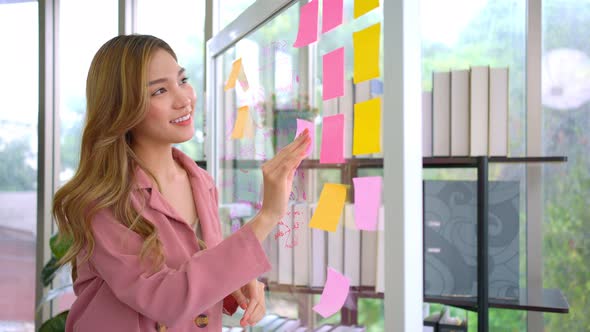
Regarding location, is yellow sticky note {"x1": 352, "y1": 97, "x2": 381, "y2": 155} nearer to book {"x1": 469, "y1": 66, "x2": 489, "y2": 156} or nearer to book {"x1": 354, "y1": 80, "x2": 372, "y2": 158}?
book {"x1": 354, "y1": 80, "x2": 372, "y2": 158}

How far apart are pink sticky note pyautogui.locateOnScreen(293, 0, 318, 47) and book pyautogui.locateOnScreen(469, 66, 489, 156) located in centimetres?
91

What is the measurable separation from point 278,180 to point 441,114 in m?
1.11

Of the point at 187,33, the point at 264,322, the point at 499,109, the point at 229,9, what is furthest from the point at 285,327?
the point at 187,33

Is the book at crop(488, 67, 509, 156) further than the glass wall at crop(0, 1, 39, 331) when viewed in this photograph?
No

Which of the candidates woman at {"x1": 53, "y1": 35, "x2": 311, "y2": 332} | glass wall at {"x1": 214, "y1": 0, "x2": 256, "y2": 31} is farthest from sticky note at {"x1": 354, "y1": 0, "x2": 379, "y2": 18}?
glass wall at {"x1": 214, "y1": 0, "x2": 256, "y2": 31}

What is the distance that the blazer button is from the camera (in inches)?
41.2

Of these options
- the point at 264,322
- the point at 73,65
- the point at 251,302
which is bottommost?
the point at 264,322

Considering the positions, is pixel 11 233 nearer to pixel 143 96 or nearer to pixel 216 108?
pixel 216 108

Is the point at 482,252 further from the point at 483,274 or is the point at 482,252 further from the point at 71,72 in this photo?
the point at 71,72

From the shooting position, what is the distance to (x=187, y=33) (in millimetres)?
3047

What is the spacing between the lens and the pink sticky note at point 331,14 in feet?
3.15

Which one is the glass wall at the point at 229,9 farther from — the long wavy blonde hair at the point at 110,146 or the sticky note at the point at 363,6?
the sticky note at the point at 363,6

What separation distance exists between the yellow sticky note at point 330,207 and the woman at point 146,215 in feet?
0.31

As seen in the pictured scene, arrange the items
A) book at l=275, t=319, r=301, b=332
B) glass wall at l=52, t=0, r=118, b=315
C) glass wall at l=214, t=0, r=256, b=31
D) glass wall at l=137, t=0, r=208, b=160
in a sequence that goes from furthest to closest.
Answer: glass wall at l=52, t=0, r=118, b=315, glass wall at l=137, t=0, r=208, b=160, glass wall at l=214, t=0, r=256, b=31, book at l=275, t=319, r=301, b=332
